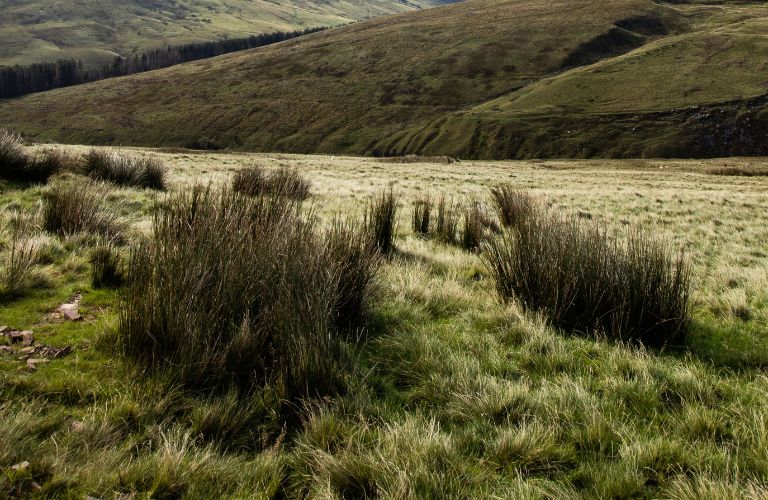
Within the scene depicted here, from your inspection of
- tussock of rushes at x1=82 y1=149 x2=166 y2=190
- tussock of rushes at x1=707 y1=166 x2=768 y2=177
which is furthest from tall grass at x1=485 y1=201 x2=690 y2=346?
tussock of rushes at x1=707 y1=166 x2=768 y2=177

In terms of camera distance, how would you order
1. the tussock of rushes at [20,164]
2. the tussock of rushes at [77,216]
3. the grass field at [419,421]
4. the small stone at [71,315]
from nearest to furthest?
the grass field at [419,421] → the small stone at [71,315] → the tussock of rushes at [77,216] → the tussock of rushes at [20,164]

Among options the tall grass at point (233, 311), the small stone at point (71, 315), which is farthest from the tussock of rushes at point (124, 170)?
the tall grass at point (233, 311)

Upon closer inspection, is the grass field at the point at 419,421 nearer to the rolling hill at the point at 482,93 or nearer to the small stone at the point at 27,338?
the small stone at the point at 27,338

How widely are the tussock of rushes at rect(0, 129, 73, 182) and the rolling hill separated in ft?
288

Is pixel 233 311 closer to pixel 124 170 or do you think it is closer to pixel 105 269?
pixel 105 269

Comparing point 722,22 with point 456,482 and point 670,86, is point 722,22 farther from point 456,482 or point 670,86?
point 456,482

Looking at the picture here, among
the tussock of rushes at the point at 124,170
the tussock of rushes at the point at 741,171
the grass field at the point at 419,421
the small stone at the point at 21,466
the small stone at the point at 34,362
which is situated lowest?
the tussock of rushes at the point at 741,171

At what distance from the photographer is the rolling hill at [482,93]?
9400 cm

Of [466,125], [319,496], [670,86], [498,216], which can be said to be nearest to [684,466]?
[319,496]

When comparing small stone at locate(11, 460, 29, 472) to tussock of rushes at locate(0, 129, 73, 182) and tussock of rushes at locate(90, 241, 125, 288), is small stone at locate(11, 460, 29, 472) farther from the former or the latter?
tussock of rushes at locate(0, 129, 73, 182)

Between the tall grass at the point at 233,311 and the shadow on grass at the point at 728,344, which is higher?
the tall grass at the point at 233,311

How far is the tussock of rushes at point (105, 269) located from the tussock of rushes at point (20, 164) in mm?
7876

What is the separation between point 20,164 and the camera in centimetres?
1125

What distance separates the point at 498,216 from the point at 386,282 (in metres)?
6.78
